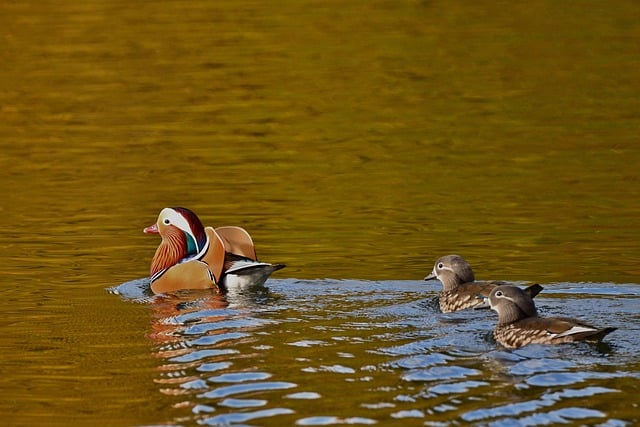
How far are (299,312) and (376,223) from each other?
4544mm

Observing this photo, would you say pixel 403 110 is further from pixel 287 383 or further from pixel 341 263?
pixel 287 383

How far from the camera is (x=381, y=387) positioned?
987 cm

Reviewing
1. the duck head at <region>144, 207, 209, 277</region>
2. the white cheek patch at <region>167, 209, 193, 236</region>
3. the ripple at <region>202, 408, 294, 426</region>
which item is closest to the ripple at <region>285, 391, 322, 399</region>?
the ripple at <region>202, 408, 294, 426</region>

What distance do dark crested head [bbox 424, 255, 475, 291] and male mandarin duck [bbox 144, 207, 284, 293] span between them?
1.52 m

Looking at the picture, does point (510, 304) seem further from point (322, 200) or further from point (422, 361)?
point (322, 200)

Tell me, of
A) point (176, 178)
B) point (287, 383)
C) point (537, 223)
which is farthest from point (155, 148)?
point (287, 383)

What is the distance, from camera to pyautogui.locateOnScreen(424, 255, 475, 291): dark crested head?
1316cm

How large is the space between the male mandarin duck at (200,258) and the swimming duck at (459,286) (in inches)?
61.6

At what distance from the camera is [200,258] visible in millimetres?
14180

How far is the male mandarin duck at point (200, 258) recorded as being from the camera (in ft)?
45.5

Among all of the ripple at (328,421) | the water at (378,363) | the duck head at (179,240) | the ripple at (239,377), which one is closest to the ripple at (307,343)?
the water at (378,363)

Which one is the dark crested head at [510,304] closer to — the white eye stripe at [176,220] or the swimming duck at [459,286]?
the swimming duck at [459,286]

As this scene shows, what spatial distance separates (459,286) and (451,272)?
1.12 ft

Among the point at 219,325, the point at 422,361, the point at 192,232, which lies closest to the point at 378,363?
the point at 422,361
